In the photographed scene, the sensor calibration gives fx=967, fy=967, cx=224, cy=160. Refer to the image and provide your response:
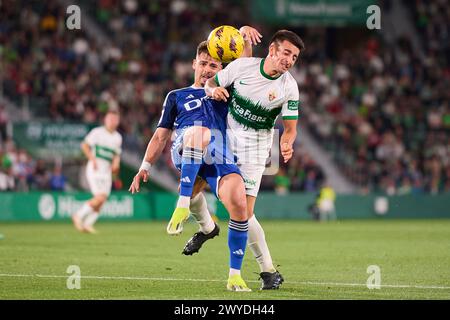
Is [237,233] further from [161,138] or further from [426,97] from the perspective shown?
[426,97]

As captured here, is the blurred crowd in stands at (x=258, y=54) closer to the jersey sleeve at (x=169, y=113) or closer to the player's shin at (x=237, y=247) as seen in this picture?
the jersey sleeve at (x=169, y=113)

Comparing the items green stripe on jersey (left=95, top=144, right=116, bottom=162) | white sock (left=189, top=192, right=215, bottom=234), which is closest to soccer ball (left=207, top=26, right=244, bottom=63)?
white sock (left=189, top=192, right=215, bottom=234)

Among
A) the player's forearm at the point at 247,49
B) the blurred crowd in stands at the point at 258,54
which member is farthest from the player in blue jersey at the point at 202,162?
the blurred crowd in stands at the point at 258,54

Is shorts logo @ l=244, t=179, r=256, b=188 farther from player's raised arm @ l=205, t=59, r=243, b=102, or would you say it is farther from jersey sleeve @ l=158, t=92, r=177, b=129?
jersey sleeve @ l=158, t=92, r=177, b=129

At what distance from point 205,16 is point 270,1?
717cm

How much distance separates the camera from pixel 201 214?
12.0 metres

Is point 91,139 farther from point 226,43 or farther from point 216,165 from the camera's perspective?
point 216,165

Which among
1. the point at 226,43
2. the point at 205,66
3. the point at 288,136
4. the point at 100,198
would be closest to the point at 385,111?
the point at 100,198

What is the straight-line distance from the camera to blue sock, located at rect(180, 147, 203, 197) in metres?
10.5

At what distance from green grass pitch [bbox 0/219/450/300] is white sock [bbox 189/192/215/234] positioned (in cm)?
59

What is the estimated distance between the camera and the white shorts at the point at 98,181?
2095cm

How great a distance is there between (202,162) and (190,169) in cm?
15

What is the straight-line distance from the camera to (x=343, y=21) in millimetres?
27141

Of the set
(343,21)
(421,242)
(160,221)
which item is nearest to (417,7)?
(343,21)
